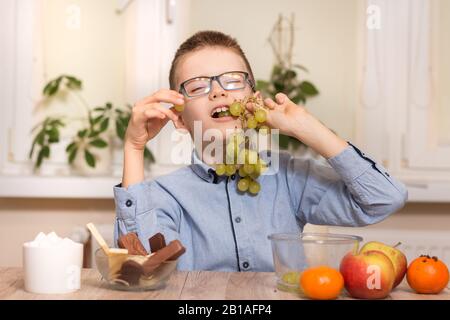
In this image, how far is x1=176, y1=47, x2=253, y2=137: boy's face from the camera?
60.7 inches

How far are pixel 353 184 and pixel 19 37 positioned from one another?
1.79 m

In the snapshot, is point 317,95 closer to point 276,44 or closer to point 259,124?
point 276,44

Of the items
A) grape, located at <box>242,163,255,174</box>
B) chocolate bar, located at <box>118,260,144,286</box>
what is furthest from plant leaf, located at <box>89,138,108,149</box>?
chocolate bar, located at <box>118,260,144,286</box>

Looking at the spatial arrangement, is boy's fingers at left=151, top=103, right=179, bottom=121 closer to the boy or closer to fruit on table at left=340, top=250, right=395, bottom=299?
the boy

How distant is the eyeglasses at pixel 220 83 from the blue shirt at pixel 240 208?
0.62ft

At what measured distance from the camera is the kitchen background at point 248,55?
2.79m

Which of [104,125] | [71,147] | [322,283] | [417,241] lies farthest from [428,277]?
[71,147]

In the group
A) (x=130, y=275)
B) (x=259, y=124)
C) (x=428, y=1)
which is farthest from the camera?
(x=428, y=1)

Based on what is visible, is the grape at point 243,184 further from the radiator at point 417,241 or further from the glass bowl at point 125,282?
the radiator at point 417,241

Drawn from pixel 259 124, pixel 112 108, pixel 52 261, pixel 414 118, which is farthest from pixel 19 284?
pixel 414 118

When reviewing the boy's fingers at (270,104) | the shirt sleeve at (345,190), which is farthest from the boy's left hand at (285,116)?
the shirt sleeve at (345,190)

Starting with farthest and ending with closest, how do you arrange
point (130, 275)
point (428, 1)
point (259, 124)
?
point (428, 1) < point (259, 124) < point (130, 275)

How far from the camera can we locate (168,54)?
9.16 ft

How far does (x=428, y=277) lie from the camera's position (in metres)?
1.14
